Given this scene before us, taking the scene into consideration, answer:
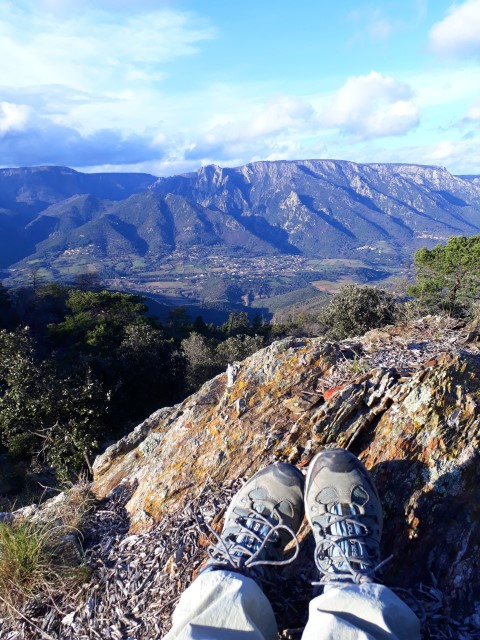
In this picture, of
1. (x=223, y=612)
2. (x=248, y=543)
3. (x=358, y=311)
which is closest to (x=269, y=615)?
(x=223, y=612)

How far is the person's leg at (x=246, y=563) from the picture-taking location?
2111 mm

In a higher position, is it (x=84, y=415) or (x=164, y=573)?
(x=164, y=573)

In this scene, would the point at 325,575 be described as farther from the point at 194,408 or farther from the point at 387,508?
the point at 194,408

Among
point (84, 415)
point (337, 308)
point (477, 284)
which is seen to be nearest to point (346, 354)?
point (84, 415)

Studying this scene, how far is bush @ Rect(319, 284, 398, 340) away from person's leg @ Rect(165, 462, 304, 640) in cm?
1320

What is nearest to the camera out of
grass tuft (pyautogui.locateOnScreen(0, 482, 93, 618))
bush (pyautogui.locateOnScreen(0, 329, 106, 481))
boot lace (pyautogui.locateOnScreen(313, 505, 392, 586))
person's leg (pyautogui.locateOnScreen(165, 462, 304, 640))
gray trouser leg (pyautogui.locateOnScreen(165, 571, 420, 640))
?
gray trouser leg (pyautogui.locateOnScreen(165, 571, 420, 640))

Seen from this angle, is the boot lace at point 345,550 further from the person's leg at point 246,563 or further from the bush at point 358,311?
the bush at point 358,311

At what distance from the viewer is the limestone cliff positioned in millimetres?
2664

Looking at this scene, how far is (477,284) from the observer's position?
67.8 ft

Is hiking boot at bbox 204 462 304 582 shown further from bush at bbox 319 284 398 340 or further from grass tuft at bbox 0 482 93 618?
bush at bbox 319 284 398 340

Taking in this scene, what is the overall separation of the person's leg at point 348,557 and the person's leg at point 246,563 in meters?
0.21

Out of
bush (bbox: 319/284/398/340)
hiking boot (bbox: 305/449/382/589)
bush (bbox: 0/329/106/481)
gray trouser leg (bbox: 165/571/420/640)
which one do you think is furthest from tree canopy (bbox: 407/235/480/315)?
gray trouser leg (bbox: 165/571/420/640)

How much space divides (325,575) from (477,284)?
21729 millimetres

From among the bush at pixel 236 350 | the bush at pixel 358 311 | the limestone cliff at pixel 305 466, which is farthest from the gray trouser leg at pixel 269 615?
the bush at pixel 236 350
